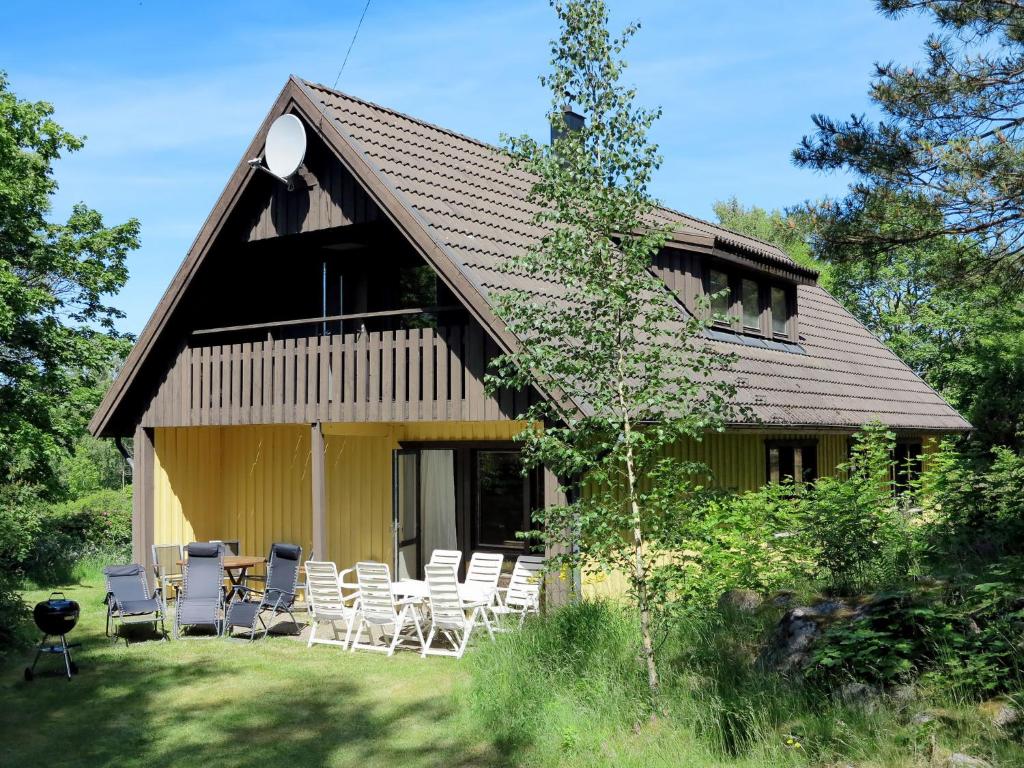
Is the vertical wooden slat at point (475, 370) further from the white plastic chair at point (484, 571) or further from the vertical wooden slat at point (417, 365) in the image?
the white plastic chair at point (484, 571)

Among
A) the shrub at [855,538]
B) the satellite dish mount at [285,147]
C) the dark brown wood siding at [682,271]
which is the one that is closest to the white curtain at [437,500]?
the dark brown wood siding at [682,271]

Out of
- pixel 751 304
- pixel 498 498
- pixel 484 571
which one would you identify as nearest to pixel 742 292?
pixel 751 304

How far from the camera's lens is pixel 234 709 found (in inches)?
351

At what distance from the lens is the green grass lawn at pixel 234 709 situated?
7.66m

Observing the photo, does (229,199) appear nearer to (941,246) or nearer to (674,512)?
(674,512)

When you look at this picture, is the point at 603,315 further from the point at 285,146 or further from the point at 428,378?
the point at 285,146

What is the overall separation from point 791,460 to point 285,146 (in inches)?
352

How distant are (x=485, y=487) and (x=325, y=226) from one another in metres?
4.32

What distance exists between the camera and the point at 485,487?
1422 centimetres

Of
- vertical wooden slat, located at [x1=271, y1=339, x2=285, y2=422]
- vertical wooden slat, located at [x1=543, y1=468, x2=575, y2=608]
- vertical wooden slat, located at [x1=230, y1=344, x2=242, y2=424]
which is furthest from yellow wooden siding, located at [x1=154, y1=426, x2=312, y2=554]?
vertical wooden slat, located at [x1=543, y1=468, x2=575, y2=608]

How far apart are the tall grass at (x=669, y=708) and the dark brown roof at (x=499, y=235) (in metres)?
3.37

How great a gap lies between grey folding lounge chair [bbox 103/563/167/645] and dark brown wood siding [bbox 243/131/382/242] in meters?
4.77

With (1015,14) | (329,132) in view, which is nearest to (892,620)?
(1015,14)

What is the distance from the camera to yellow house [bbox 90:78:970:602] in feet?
39.7
